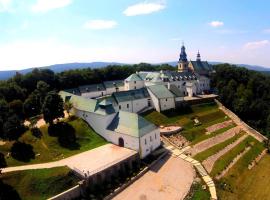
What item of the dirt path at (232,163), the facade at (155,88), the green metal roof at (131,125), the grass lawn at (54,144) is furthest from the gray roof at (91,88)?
→ the dirt path at (232,163)

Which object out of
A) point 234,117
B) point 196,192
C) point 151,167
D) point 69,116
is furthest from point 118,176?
point 234,117

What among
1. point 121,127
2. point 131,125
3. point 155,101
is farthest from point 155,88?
point 131,125

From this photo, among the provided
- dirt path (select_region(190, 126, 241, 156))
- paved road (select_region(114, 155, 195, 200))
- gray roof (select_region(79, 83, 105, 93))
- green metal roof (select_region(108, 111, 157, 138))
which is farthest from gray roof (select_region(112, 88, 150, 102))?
paved road (select_region(114, 155, 195, 200))

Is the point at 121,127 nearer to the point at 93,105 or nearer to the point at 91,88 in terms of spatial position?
the point at 93,105

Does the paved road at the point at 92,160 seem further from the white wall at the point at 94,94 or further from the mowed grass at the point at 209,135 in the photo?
the white wall at the point at 94,94

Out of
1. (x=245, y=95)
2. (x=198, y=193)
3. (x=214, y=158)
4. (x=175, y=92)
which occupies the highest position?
(x=175, y=92)

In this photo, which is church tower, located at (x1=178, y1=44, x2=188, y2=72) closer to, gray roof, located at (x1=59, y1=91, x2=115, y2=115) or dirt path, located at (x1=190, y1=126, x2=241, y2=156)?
dirt path, located at (x1=190, y1=126, x2=241, y2=156)

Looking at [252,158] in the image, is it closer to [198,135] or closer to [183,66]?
[198,135]
